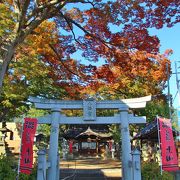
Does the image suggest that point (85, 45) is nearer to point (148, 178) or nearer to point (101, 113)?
point (148, 178)

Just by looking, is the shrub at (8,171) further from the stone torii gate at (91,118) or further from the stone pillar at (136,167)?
the stone pillar at (136,167)

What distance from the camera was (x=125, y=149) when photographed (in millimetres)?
11438

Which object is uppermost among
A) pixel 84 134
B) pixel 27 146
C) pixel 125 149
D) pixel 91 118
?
pixel 84 134

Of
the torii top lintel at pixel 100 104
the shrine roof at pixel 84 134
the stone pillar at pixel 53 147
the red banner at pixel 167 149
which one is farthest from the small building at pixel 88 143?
the red banner at pixel 167 149

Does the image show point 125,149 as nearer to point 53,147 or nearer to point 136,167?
point 136,167

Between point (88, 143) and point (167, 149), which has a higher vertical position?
point (88, 143)

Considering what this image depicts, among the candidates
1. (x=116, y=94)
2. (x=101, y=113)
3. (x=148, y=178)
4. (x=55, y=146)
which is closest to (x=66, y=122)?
(x=55, y=146)

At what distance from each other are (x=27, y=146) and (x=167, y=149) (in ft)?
17.2

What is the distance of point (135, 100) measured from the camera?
12.0 meters

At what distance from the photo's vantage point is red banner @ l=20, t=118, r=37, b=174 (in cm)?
1012

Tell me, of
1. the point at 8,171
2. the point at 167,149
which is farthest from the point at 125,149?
the point at 8,171

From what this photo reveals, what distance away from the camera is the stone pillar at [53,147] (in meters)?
11.1

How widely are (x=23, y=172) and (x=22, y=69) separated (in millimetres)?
11069

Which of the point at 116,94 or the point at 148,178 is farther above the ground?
the point at 116,94
